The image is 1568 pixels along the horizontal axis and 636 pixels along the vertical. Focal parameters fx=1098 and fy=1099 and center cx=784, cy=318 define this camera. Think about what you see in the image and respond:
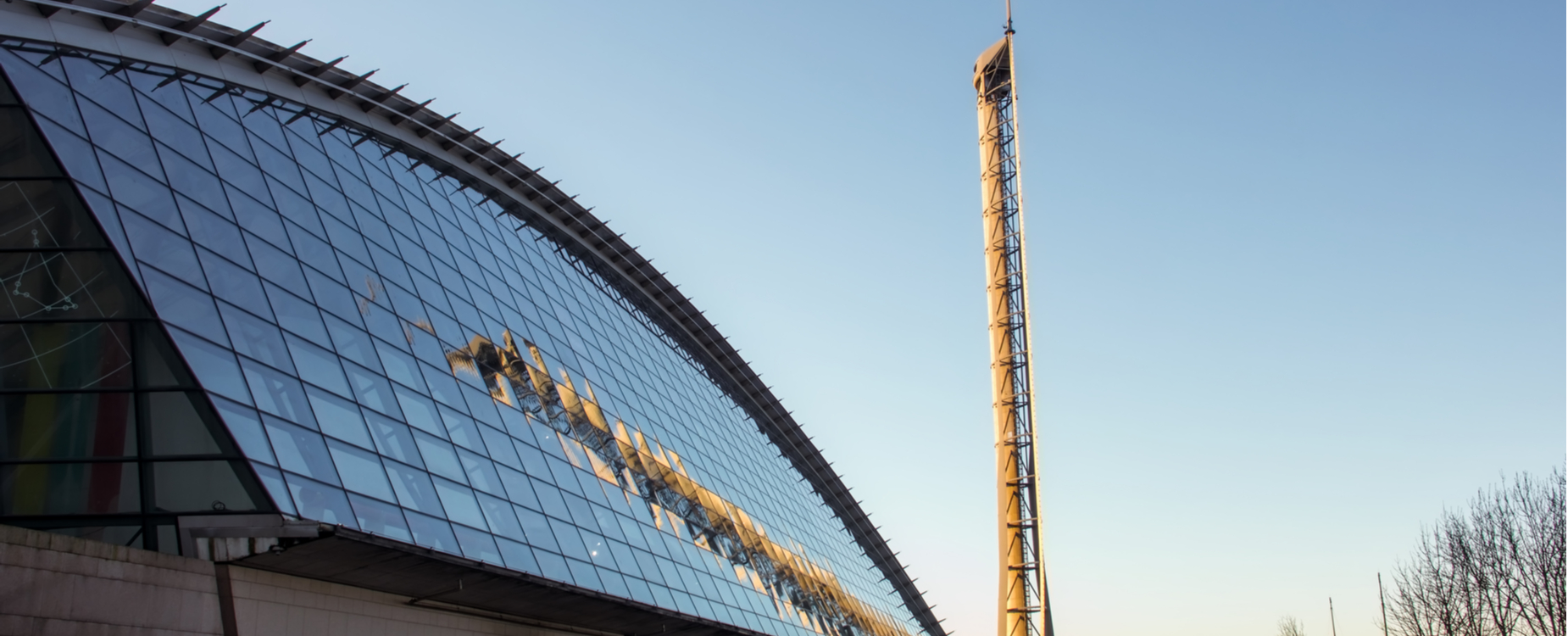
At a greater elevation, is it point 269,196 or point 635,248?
point 635,248

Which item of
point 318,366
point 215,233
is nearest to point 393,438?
point 318,366

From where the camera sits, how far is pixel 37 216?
1862 centimetres

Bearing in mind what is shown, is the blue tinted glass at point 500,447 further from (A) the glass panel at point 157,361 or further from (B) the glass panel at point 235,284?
(A) the glass panel at point 157,361

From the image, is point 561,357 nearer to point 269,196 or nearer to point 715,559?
point 715,559

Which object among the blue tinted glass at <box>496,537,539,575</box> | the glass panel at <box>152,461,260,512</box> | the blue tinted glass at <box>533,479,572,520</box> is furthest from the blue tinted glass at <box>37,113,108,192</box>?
the blue tinted glass at <box>533,479,572,520</box>

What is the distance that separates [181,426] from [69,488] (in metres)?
1.78

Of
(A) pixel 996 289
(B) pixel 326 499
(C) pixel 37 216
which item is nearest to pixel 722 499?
(A) pixel 996 289

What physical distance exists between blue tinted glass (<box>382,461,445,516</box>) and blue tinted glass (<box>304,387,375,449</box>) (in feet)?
2.46

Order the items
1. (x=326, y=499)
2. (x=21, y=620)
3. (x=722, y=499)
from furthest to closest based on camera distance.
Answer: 1. (x=722, y=499)
2. (x=326, y=499)
3. (x=21, y=620)

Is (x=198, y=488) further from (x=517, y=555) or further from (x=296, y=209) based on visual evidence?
(x=296, y=209)

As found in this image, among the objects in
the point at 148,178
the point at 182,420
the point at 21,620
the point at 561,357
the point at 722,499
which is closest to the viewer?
the point at 21,620

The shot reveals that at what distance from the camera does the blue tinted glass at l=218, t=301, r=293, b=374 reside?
66.6ft

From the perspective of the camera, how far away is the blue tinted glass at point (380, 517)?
20047 millimetres

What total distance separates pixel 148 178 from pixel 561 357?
17726mm
